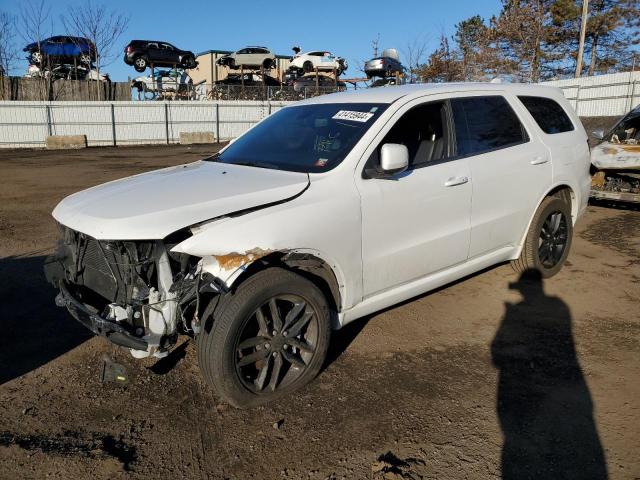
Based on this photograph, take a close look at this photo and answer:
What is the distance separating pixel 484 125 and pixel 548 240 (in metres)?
1.51

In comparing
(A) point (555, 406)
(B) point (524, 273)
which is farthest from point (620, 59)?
(A) point (555, 406)

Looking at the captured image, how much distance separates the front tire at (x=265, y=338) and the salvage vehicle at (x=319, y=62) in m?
29.1

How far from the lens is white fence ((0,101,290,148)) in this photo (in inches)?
945

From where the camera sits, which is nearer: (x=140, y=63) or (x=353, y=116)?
(x=353, y=116)

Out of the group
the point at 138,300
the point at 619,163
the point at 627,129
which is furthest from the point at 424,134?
the point at 627,129

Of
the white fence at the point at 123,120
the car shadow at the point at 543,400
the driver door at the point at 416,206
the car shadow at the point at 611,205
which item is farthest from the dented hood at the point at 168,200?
the white fence at the point at 123,120

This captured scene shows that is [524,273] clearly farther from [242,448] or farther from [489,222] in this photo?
[242,448]

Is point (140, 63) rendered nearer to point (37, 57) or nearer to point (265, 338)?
point (37, 57)

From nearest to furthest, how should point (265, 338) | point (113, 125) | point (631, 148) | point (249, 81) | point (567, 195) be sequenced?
1. point (265, 338)
2. point (567, 195)
3. point (631, 148)
4. point (113, 125)
5. point (249, 81)

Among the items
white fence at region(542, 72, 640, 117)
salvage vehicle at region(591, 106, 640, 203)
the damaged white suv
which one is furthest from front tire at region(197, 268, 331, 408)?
white fence at region(542, 72, 640, 117)

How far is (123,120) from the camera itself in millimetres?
26219

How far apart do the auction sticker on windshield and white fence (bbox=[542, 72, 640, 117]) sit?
62.1ft

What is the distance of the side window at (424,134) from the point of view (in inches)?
151

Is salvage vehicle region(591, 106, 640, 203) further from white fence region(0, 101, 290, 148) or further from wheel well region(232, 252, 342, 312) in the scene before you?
white fence region(0, 101, 290, 148)
